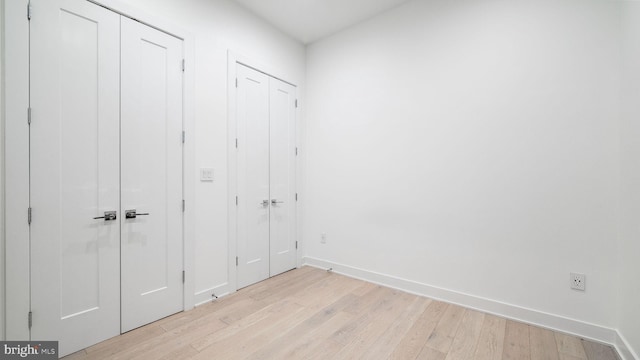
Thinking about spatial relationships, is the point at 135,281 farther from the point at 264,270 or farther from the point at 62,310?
the point at 264,270

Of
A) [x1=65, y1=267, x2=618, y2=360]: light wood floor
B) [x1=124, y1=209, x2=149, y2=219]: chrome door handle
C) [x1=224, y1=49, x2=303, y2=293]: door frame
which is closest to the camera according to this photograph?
[x1=65, y1=267, x2=618, y2=360]: light wood floor

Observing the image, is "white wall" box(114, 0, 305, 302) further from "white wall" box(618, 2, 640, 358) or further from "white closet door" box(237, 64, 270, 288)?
"white wall" box(618, 2, 640, 358)

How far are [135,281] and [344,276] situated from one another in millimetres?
2201

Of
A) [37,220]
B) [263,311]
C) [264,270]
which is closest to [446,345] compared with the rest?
[263,311]

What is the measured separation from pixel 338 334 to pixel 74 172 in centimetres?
225

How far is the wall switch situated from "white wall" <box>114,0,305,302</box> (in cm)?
5

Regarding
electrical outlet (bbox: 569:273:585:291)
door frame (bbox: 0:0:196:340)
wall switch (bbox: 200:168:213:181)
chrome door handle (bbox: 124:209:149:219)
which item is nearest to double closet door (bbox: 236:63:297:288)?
wall switch (bbox: 200:168:213:181)

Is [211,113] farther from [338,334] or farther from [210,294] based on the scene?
[338,334]

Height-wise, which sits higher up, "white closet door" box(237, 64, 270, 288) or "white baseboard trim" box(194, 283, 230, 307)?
"white closet door" box(237, 64, 270, 288)

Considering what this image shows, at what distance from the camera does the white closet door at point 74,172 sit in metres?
1.74

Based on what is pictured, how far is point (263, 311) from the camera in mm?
2463

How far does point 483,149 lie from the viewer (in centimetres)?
249

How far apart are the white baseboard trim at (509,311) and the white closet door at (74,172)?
250 cm

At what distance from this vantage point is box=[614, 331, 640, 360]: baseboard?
1.72 metres
